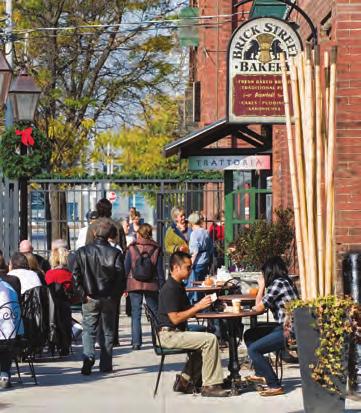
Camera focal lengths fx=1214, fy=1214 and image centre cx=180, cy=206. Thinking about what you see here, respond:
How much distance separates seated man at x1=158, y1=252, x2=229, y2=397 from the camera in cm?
1166

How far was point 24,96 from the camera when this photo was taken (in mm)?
18766

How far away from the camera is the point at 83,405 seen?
37.4 ft

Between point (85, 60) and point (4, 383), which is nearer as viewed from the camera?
point (4, 383)

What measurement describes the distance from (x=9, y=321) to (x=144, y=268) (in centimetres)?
388

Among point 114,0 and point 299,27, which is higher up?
point 114,0

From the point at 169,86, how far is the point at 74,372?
79.7 feet

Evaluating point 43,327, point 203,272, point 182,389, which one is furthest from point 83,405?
point 203,272

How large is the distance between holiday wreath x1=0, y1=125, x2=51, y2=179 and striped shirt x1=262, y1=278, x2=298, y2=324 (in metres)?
8.83

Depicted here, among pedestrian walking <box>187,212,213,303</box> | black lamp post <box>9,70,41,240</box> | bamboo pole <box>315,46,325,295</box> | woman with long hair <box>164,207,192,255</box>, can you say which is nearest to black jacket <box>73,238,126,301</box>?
bamboo pole <box>315,46,325,295</box>

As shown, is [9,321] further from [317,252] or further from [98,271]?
[317,252]

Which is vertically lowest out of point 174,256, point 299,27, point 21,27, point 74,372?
point 74,372

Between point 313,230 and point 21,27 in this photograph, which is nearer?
point 313,230

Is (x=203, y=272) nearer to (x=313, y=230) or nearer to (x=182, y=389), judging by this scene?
(x=182, y=389)

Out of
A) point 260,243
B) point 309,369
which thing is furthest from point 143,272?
point 309,369
